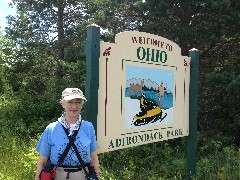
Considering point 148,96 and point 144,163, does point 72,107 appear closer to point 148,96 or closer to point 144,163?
point 148,96

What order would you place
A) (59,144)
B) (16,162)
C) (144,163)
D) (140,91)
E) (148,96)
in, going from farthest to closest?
(144,163) → (16,162) → (148,96) → (140,91) → (59,144)

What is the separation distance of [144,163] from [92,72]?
13.3ft

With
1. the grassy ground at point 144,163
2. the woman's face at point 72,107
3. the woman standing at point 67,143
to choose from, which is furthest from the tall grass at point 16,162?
the woman's face at point 72,107

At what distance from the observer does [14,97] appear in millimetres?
11508

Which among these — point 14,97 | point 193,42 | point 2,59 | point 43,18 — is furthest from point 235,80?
point 43,18

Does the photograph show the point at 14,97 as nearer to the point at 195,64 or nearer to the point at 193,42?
the point at 193,42

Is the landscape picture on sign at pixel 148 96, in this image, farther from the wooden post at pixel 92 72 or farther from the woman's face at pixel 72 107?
A: the woman's face at pixel 72 107

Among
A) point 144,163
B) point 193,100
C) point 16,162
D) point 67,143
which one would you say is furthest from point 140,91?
point 144,163

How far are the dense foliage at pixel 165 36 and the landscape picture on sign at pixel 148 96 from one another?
2003 mm

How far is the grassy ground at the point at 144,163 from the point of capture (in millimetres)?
5426

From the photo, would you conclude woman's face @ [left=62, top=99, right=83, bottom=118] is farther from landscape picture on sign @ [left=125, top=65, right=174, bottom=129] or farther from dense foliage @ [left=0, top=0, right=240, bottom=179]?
dense foliage @ [left=0, top=0, right=240, bottom=179]

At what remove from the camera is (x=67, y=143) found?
107 inches

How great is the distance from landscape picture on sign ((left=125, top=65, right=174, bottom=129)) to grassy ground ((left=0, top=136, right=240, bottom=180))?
4.06 ft

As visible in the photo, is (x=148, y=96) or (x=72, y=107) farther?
(x=148, y=96)
